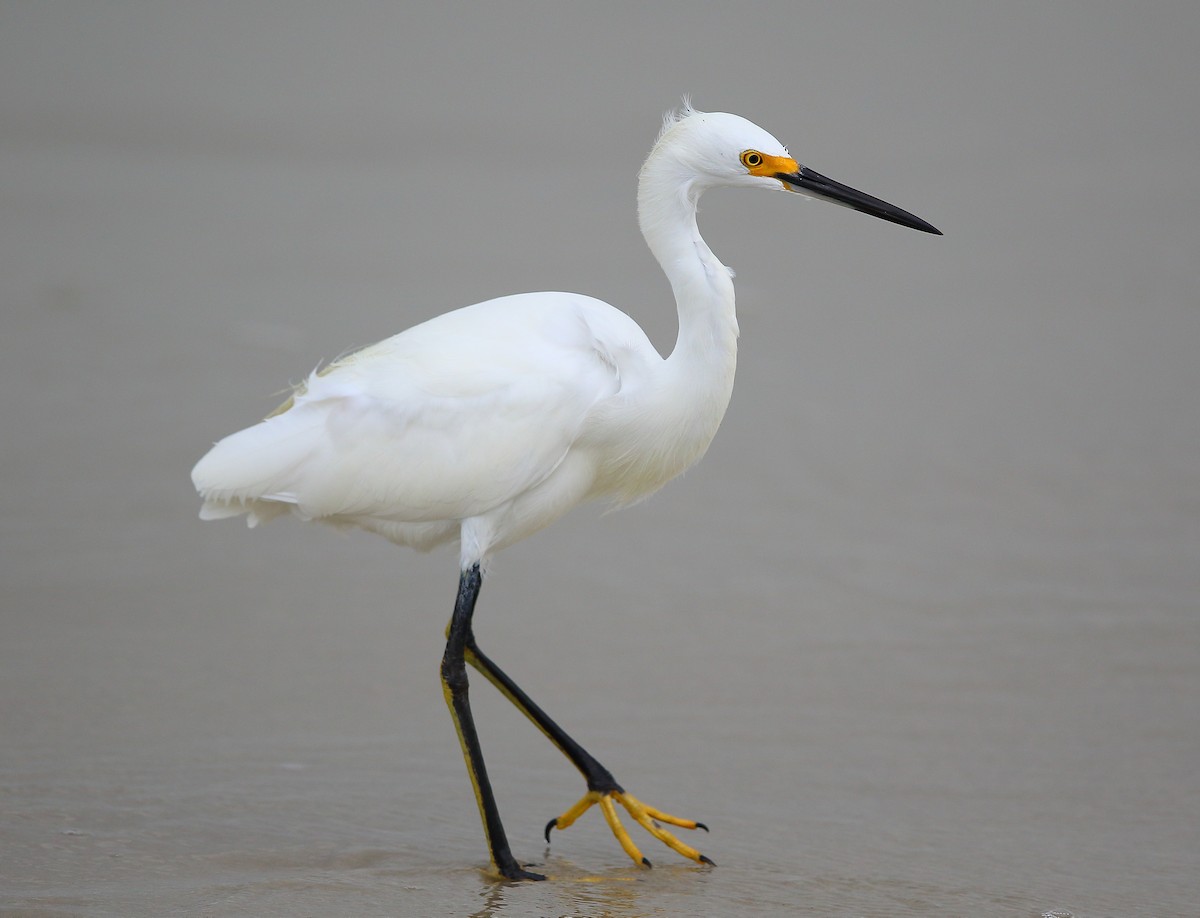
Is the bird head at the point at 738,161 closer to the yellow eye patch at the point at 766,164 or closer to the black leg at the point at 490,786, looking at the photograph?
the yellow eye patch at the point at 766,164

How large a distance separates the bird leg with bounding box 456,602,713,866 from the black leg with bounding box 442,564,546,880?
0.05m

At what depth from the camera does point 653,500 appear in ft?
19.3

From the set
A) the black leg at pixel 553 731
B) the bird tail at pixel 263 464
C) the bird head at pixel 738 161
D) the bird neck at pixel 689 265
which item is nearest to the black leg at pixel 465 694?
the black leg at pixel 553 731

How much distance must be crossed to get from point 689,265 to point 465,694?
1.20 metres

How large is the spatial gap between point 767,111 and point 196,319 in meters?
4.43

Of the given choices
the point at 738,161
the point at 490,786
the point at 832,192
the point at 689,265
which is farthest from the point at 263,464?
the point at 832,192

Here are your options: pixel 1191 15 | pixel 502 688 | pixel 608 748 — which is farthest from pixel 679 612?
pixel 1191 15

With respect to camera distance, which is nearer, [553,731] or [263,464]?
[263,464]

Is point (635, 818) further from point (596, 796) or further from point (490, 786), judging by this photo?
point (490, 786)

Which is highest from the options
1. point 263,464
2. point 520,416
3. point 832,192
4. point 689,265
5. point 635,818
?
point 832,192

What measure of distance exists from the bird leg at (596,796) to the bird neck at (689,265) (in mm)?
952

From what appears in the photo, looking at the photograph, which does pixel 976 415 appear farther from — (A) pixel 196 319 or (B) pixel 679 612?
(A) pixel 196 319

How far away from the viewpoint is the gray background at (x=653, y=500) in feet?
11.7

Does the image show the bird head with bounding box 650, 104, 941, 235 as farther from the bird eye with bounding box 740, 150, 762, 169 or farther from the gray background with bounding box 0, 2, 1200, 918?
the gray background with bounding box 0, 2, 1200, 918
